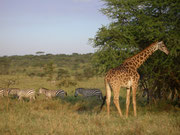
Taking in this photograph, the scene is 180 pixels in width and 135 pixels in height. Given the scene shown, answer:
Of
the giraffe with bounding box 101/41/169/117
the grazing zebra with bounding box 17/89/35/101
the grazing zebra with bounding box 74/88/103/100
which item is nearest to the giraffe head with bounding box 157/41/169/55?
the giraffe with bounding box 101/41/169/117

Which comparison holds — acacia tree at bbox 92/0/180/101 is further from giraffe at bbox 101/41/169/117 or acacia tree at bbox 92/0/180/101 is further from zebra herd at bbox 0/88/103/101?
zebra herd at bbox 0/88/103/101

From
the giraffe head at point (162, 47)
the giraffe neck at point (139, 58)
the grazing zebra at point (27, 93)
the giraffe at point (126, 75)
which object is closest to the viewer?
the giraffe at point (126, 75)

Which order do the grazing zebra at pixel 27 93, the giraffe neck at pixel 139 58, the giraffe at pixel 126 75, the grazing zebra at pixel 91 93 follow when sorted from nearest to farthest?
the giraffe at pixel 126 75 → the giraffe neck at pixel 139 58 → the grazing zebra at pixel 27 93 → the grazing zebra at pixel 91 93

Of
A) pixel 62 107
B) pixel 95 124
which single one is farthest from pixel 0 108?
pixel 95 124

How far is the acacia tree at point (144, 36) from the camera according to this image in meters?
8.06

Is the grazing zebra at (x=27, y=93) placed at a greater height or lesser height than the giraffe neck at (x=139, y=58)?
lesser

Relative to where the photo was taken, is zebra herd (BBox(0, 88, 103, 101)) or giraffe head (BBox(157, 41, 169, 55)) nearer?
giraffe head (BBox(157, 41, 169, 55))

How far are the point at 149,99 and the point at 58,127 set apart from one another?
16.4ft

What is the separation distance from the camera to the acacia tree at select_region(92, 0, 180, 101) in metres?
8.06

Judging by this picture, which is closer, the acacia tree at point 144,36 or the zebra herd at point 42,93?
the acacia tree at point 144,36

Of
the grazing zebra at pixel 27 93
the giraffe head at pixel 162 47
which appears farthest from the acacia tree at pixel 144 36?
the grazing zebra at pixel 27 93

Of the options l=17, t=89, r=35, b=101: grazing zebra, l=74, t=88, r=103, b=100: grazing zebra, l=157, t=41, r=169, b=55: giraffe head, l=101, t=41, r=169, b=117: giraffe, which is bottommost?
l=74, t=88, r=103, b=100: grazing zebra

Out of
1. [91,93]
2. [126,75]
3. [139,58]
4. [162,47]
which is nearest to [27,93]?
[91,93]

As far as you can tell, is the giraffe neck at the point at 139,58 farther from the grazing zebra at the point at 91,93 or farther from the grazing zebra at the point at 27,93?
the grazing zebra at the point at 91,93
